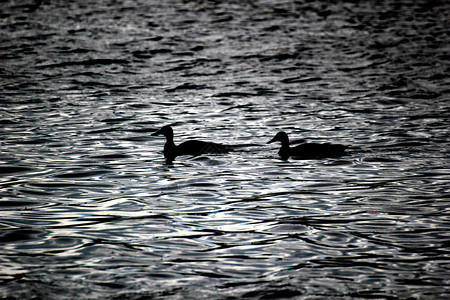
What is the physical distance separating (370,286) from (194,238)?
273 cm

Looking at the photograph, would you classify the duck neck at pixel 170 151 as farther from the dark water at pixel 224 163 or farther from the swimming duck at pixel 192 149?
the dark water at pixel 224 163

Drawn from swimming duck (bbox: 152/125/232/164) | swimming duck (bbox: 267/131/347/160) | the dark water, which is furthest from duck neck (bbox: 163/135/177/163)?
swimming duck (bbox: 267/131/347/160)

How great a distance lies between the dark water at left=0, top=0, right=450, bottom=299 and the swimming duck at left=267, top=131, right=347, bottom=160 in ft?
1.06

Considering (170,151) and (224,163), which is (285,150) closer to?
(224,163)

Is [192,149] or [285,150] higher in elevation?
[192,149]

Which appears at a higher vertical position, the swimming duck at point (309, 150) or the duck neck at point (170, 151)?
the duck neck at point (170, 151)

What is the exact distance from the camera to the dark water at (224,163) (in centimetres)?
840

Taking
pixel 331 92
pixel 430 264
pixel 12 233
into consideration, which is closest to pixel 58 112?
pixel 331 92

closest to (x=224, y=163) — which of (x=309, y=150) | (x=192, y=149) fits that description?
(x=192, y=149)

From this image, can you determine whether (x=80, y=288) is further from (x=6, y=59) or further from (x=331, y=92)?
(x=6, y=59)

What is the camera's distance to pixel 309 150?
15523 mm

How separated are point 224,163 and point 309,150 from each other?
6.56ft

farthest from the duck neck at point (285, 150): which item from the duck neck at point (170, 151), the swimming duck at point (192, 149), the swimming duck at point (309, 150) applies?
the duck neck at point (170, 151)

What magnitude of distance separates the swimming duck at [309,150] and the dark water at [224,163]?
32 cm
